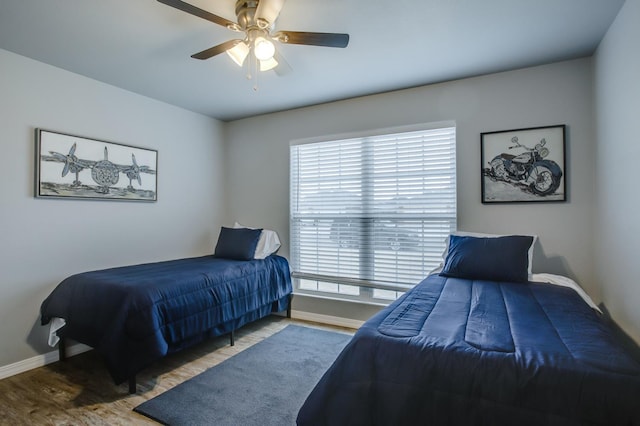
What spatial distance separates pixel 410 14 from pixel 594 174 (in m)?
1.91

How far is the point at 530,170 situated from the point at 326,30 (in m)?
2.02

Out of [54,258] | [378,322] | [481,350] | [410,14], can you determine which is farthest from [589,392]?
[54,258]

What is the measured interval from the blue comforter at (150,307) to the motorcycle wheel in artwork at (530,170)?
8.23 ft

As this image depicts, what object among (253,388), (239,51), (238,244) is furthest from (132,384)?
(239,51)

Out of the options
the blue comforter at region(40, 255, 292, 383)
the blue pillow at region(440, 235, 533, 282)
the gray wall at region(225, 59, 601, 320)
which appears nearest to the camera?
the blue comforter at region(40, 255, 292, 383)

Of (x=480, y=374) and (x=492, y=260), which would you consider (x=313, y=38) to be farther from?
(x=492, y=260)

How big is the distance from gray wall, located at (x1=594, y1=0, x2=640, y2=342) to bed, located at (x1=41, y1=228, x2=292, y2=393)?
9.25 feet

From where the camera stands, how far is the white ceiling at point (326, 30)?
6.70ft

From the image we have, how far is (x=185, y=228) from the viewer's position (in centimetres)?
399

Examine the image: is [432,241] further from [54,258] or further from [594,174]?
[54,258]

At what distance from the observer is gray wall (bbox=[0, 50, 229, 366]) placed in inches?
101

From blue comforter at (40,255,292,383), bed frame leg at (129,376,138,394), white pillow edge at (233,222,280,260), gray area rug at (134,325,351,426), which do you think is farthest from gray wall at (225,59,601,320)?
bed frame leg at (129,376,138,394)

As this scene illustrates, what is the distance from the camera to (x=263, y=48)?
2020mm

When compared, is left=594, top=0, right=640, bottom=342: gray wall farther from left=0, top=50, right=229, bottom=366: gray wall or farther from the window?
left=0, top=50, right=229, bottom=366: gray wall
